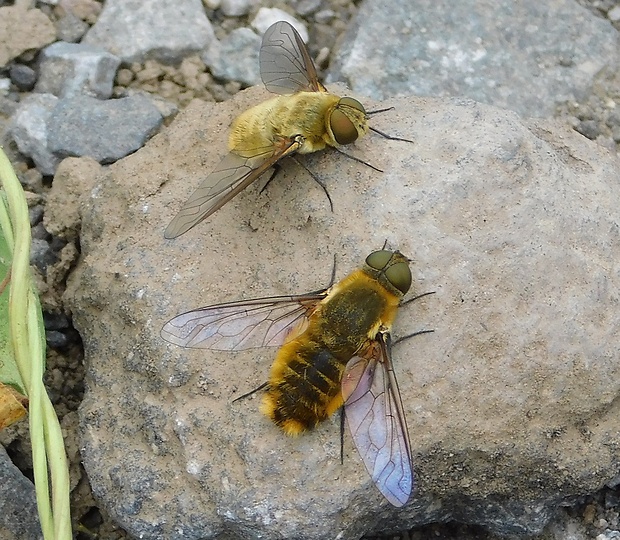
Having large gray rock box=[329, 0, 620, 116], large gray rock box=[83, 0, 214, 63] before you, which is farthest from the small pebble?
large gray rock box=[329, 0, 620, 116]

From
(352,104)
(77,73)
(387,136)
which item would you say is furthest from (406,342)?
(77,73)

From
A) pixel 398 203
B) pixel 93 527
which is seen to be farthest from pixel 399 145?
pixel 93 527

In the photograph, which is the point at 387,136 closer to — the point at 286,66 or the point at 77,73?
the point at 286,66

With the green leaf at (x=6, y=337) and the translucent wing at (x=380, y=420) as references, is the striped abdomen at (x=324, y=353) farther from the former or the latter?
the green leaf at (x=6, y=337)

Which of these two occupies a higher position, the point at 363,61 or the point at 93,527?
the point at 363,61

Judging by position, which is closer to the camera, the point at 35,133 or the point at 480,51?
the point at 35,133

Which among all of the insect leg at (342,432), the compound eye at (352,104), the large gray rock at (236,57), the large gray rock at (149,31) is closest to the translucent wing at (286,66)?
the compound eye at (352,104)

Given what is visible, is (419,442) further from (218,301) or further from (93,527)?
(93,527)
